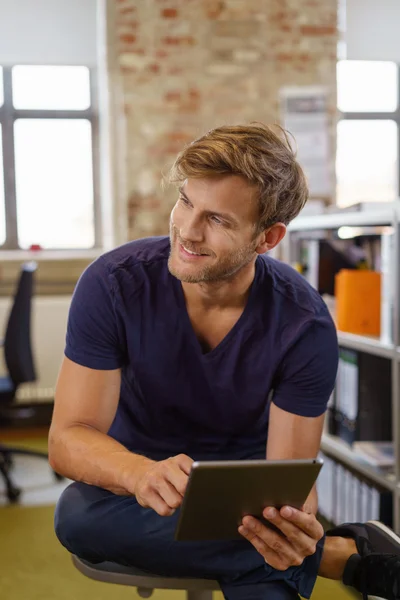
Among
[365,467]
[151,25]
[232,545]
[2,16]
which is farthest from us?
[2,16]

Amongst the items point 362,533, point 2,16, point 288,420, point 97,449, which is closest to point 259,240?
point 288,420

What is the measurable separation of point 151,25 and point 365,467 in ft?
8.22

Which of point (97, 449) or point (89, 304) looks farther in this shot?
point (89, 304)

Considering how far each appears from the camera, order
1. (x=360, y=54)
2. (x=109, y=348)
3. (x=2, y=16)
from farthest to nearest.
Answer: (x=360, y=54)
(x=2, y=16)
(x=109, y=348)

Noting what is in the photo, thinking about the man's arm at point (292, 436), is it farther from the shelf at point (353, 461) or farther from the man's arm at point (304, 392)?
the shelf at point (353, 461)

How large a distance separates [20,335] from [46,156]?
1576mm

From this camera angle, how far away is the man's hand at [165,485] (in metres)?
1.03

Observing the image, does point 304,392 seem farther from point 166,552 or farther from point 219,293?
point 166,552

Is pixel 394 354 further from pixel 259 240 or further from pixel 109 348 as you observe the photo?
pixel 109 348

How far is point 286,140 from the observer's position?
1.31 m

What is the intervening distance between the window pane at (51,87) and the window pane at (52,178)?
95 millimetres

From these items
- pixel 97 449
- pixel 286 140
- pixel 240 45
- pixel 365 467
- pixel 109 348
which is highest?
pixel 240 45

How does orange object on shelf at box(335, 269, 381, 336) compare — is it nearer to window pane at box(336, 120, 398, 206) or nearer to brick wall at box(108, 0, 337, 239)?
brick wall at box(108, 0, 337, 239)

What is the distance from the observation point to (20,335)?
2943 mm
